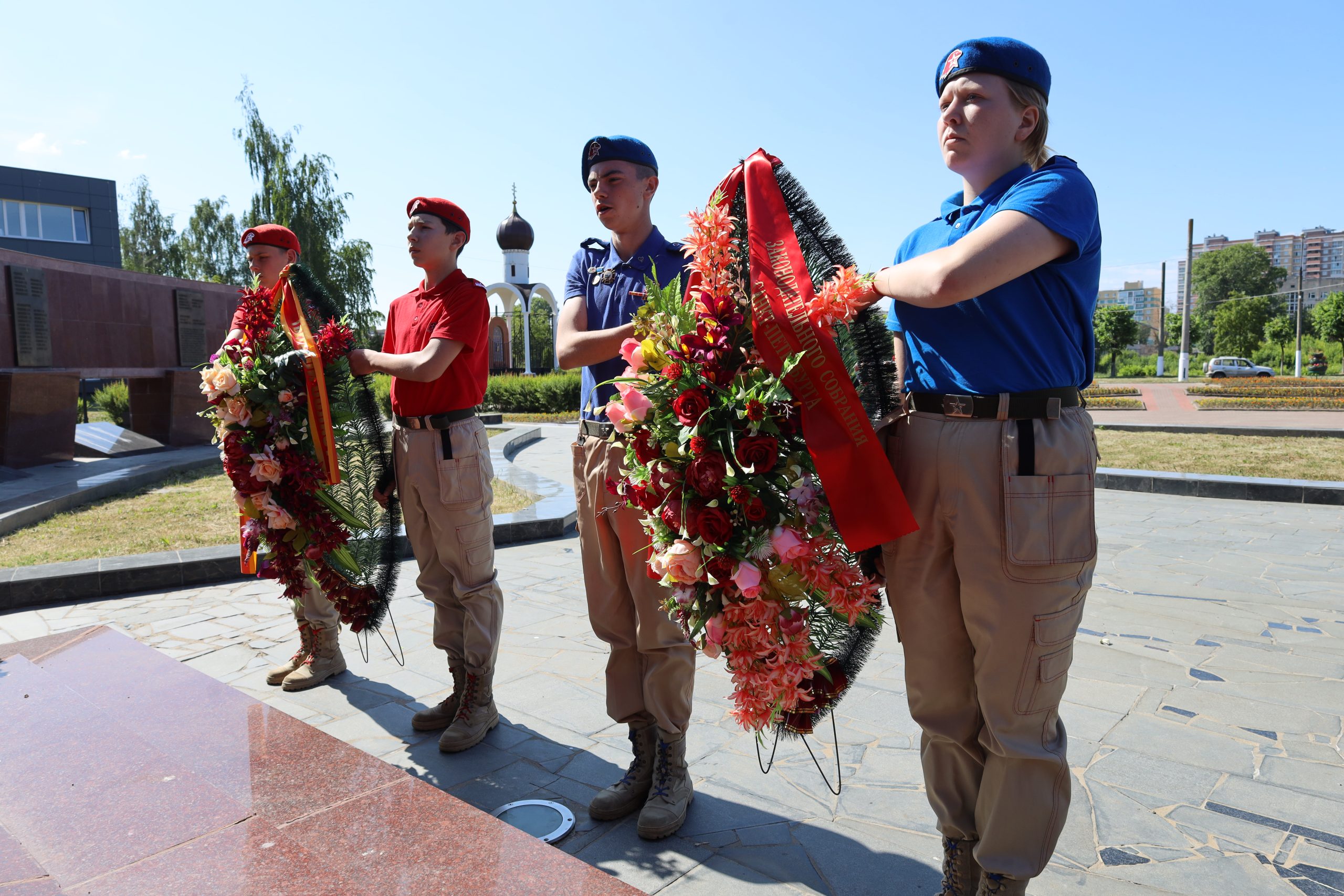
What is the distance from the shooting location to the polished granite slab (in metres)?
2.04

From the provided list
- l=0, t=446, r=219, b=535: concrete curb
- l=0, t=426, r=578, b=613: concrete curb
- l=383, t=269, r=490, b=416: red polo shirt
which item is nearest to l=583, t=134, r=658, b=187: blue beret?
l=383, t=269, r=490, b=416: red polo shirt

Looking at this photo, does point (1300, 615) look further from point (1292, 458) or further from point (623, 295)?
point (1292, 458)

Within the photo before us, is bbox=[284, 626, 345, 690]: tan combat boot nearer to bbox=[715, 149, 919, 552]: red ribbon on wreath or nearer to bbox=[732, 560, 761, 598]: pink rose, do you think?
bbox=[732, 560, 761, 598]: pink rose

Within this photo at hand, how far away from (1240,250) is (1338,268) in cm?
7580

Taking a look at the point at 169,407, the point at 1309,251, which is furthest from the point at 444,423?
the point at 1309,251

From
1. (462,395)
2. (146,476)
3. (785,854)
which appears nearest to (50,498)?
(146,476)

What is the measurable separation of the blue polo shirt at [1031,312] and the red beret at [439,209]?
221cm

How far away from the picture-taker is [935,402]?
2016mm

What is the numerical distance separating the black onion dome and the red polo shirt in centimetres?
5076

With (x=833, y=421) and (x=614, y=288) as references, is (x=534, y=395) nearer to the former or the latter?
(x=614, y=288)

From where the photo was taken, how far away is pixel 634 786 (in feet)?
9.27

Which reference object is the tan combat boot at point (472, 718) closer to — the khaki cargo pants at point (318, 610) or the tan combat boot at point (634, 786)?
the tan combat boot at point (634, 786)

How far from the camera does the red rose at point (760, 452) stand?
1917mm

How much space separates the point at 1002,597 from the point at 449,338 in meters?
2.26
